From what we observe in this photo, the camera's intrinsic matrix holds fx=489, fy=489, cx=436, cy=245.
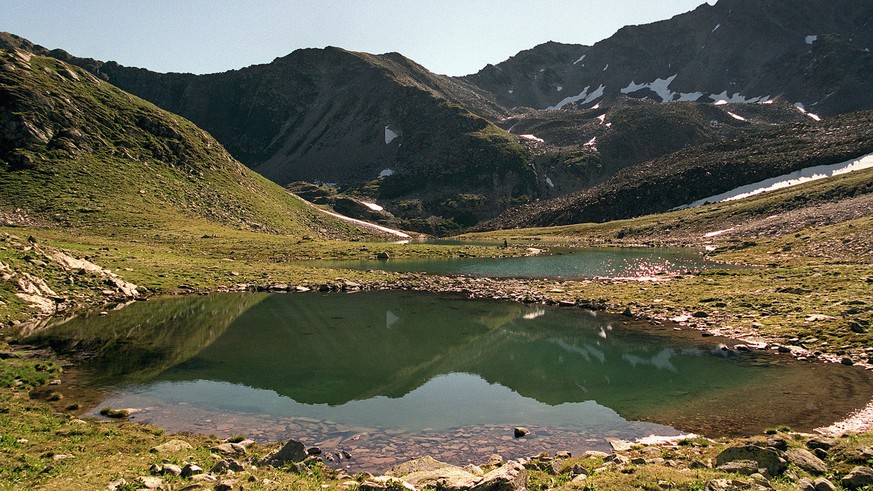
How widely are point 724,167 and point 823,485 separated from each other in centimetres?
18913

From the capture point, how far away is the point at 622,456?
16.8m

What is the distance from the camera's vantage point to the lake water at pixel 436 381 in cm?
2072

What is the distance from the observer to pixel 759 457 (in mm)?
14039

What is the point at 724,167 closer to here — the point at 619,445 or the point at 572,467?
the point at 619,445

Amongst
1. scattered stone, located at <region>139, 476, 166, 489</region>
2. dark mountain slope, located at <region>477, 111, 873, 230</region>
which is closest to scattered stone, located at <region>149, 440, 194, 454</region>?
scattered stone, located at <region>139, 476, 166, 489</region>

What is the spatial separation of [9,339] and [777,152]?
204m

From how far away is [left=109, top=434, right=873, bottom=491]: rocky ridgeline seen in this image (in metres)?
13.0

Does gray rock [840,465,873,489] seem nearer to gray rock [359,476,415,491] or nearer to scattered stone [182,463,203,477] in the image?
gray rock [359,476,415,491]

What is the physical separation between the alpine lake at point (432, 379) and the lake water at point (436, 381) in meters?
0.12

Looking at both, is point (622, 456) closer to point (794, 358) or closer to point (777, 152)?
point (794, 358)

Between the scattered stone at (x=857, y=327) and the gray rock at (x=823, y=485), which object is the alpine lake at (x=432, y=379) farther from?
the gray rock at (x=823, y=485)

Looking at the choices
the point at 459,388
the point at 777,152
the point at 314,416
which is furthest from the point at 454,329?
the point at 777,152

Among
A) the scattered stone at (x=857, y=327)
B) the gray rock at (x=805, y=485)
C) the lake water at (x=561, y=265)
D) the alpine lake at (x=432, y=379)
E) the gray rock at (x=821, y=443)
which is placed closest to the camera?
the gray rock at (x=805, y=485)

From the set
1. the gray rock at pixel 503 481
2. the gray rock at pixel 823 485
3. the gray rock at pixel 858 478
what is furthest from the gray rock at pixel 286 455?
the gray rock at pixel 858 478
